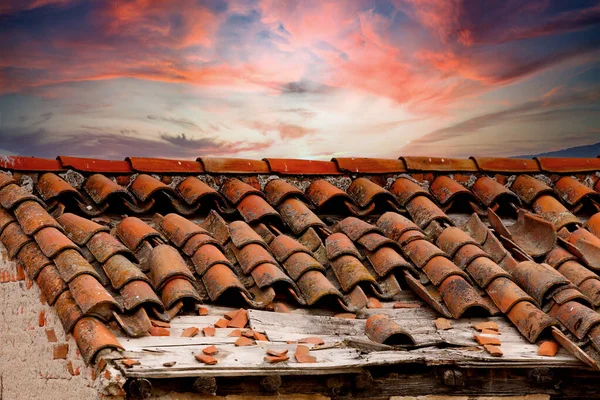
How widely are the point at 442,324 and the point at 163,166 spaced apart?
292cm

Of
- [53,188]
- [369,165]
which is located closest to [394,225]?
[369,165]

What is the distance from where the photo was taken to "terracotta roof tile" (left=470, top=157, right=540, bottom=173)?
7.10 meters

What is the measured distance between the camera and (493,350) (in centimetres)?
434

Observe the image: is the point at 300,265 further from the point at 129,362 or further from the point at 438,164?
the point at 438,164

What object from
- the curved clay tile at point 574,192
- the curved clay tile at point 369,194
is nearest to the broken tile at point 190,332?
the curved clay tile at point 369,194

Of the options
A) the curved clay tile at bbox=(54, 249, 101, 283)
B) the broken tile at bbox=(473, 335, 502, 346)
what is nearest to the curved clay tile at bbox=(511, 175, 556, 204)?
the broken tile at bbox=(473, 335, 502, 346)

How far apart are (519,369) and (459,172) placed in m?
2.88

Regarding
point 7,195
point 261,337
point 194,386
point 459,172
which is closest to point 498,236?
point 459,172

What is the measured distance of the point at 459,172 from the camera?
276 inches

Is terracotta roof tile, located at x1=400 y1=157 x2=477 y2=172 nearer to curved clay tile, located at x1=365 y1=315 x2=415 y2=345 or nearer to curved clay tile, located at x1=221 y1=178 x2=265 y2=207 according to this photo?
curved clay tile, located at x1=221 y1=178 x2=265 y2=207

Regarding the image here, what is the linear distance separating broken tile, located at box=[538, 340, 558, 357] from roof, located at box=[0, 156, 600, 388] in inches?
1.9

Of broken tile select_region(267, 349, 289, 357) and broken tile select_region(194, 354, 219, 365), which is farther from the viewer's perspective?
broken tile select_region(267, 349, 289, 357)

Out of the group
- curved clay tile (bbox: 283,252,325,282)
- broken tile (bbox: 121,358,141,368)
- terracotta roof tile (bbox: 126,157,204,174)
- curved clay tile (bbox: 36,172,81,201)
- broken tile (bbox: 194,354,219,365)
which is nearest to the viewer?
broken tile (bbox: 121,358,141,368)

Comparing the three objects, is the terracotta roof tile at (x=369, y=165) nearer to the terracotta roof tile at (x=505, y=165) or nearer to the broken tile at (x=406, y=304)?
the terracotta roof tile at (x=505, y=165)
